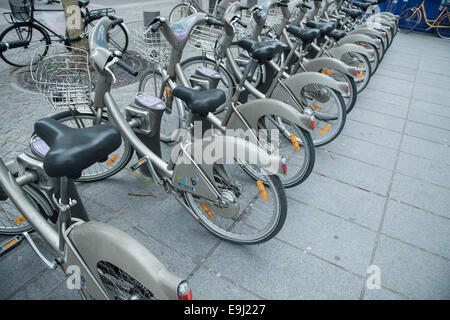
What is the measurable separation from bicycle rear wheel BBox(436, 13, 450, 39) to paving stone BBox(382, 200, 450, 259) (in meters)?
10.1

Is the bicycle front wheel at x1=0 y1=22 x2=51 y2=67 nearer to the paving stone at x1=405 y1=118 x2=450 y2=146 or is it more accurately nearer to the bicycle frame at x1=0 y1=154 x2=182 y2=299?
the bicycle frame at x1=0 y1=154 x2=182 y2=299

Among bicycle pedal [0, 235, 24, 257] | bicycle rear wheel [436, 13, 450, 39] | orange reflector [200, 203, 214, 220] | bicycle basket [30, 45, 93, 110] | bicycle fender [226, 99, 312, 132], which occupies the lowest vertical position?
bicycle pedal [0, 235, 24, 257]

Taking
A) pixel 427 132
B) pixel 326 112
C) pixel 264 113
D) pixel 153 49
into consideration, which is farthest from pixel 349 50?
pixel 153 49

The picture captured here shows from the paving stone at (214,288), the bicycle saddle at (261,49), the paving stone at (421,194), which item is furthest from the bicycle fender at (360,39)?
the paving stone at (214,288)

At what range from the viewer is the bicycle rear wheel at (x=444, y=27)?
9930mm

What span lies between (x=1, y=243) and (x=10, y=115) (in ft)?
6.94

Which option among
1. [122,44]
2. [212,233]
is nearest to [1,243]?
[212,233]

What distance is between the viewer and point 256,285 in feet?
6.77

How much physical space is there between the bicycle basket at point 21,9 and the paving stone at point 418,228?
617cm

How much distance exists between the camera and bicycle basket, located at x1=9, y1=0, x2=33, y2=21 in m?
5.15

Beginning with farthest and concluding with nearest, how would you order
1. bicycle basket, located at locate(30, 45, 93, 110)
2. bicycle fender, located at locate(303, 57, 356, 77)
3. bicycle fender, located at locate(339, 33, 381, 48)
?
bicycle fender, located at locate(339, 33, 381, 48) → bicycle fender, located at locate(303, 57, 356, 77) → bicycle basket, located at locate(30, 45, 93, 110)

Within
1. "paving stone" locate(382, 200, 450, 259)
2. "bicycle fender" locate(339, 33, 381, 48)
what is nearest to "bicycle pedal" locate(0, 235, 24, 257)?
"paving stone" locate(382, 200, 450, 259)

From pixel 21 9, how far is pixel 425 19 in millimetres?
11350

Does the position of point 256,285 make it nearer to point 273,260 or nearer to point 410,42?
point 273,260
